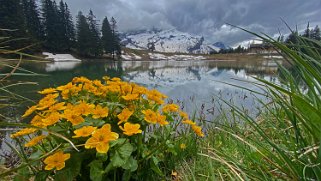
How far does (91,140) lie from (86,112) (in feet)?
0.85

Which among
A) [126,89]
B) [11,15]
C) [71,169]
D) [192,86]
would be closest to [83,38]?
[11,15]

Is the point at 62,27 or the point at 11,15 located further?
the point at 62,27

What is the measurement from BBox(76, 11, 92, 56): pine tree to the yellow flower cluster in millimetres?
56421

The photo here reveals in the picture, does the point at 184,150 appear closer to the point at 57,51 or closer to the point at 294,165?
the point at 294,165

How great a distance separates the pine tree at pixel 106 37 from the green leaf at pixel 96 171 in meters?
61.5

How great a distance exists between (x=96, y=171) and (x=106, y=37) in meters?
66.0

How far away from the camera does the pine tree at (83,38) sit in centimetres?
5559

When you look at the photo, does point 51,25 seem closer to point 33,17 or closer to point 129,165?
point 33,17

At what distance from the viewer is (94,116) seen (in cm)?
149

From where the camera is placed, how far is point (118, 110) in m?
1.72

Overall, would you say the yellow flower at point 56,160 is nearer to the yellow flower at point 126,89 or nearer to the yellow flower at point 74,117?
the yellow flower at point 74,117

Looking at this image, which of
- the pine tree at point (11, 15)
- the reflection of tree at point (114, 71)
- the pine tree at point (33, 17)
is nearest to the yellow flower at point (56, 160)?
the reflection of tree at point (114, 71)

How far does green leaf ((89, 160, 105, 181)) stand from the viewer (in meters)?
1.40

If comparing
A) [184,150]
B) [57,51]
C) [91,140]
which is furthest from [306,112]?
[57,51]
